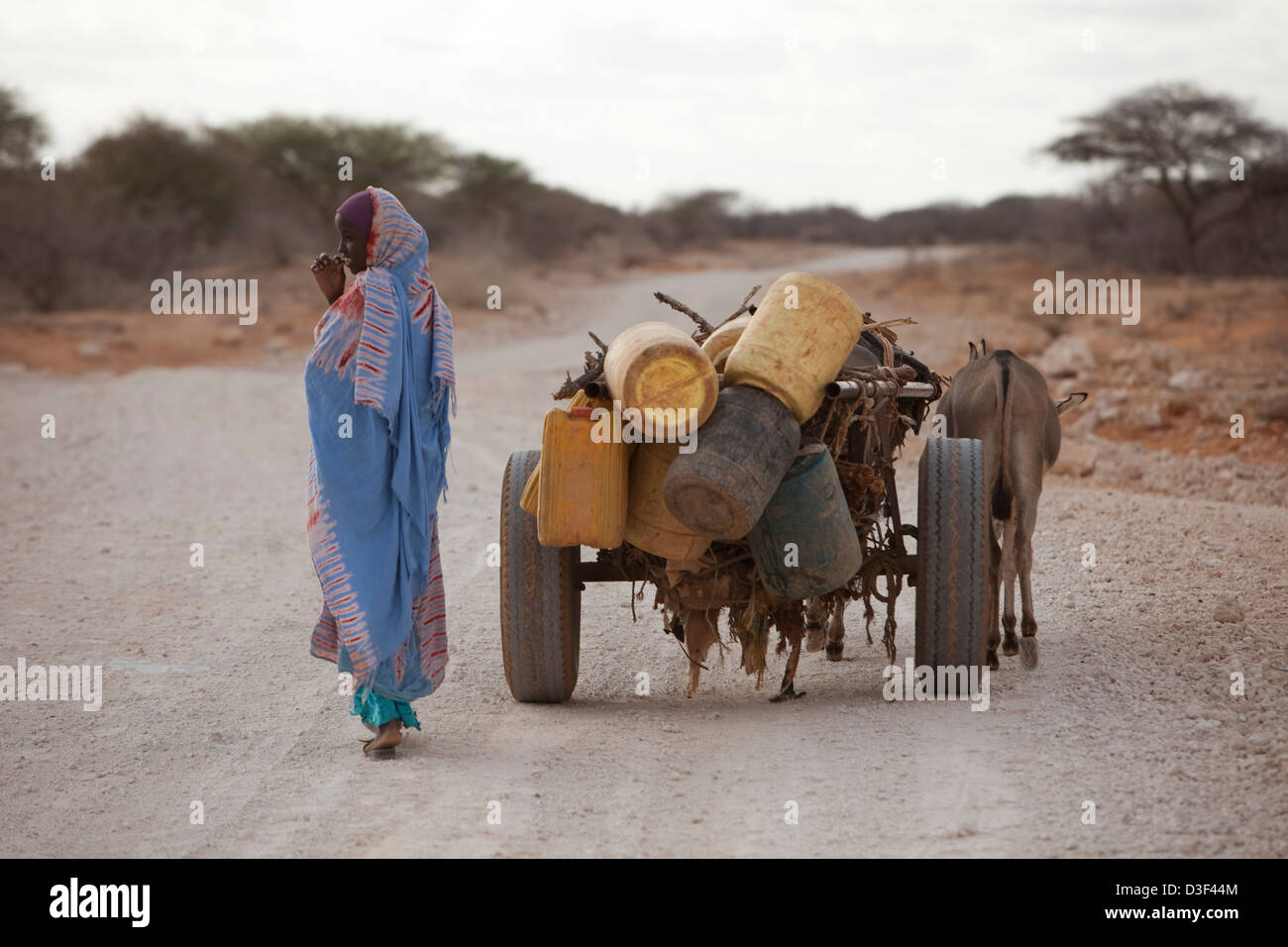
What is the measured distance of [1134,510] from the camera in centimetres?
866

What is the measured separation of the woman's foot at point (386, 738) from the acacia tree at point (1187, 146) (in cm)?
2916

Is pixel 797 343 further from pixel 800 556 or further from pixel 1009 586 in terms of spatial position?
pixel 1009 586

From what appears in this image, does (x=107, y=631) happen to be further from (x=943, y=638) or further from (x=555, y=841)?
(x=943, y=638)

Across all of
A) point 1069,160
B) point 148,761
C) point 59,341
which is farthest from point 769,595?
point 1069,160

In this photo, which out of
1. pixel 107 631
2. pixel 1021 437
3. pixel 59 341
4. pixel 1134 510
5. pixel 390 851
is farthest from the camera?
pixel 59 341

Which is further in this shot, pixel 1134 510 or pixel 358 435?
pixel 1134 510

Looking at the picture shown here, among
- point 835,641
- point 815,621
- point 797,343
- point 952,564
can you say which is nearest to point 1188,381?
point 835,641

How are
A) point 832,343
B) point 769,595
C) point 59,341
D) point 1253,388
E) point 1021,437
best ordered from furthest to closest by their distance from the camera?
point 59,341 → point 1253,388 → point 1021,437 → point 769,595 → point 832,343

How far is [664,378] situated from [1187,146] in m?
31.8

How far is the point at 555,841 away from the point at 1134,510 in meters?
6.19

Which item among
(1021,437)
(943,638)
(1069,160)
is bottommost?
(943,638)

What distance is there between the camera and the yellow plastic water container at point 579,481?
4.29 meters

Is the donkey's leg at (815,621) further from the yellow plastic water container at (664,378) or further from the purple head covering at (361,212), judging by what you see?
the purple head covering at (361,212)

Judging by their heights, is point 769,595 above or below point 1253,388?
below
